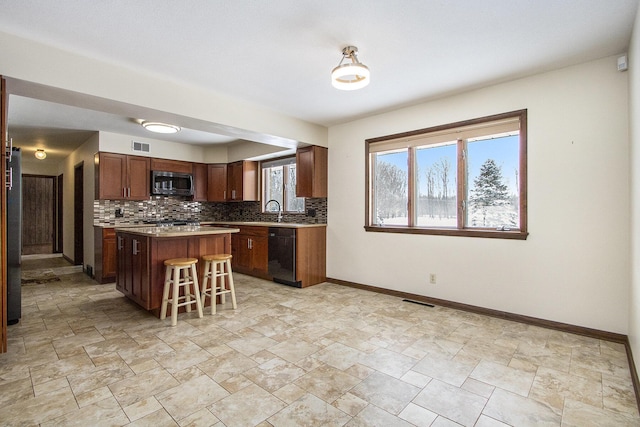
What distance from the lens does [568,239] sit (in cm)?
288

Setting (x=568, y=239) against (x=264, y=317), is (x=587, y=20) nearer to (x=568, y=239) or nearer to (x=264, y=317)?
(x=568, y=239)

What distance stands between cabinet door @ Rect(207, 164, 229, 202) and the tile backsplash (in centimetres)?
43

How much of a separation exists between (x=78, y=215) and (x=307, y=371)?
6.57m

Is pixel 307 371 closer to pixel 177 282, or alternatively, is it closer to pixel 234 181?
pixel 177 282

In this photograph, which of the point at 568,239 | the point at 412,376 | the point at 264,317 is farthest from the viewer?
the point at 264,317

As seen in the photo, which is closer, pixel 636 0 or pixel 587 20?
pixel 636 0

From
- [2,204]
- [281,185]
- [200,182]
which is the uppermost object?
[200,182]

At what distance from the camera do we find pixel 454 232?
361 centimetres

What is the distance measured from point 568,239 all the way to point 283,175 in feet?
14.8

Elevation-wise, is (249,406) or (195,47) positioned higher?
(195,47)

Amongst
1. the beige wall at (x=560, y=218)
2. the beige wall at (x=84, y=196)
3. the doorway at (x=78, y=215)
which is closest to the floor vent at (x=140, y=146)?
the beige wall at (x=84, y=196)

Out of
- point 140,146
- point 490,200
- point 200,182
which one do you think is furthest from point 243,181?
point 490,200

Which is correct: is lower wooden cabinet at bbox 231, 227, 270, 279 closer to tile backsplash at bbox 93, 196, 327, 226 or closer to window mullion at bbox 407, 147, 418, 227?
tile backsplash at bbox 93, 196, 327, 226

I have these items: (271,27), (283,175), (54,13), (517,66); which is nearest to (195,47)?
(271,27)
